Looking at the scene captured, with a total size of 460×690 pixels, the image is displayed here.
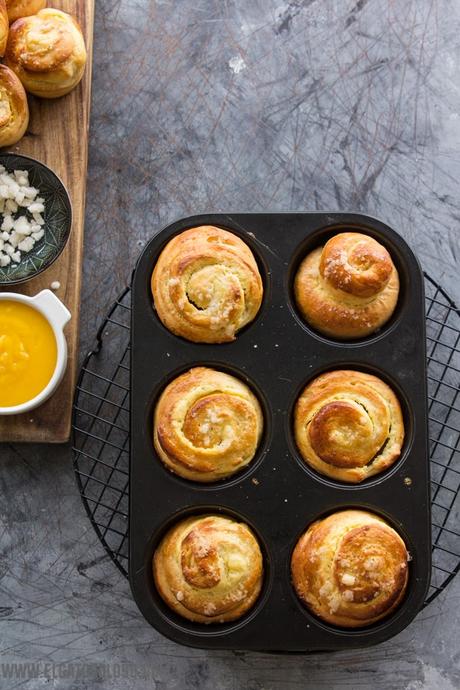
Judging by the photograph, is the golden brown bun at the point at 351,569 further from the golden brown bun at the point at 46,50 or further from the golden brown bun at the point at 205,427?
the golden brown bun at the point at 46,50

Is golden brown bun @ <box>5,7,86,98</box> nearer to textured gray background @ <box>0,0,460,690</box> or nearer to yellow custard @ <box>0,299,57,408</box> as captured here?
textured gray background @ <box>0,0,460,690</box>

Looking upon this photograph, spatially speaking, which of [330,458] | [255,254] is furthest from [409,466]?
[255,254]

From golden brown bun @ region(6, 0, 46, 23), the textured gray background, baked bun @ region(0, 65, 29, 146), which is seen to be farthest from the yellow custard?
golden brown bun @ region(6, 0, 46, 23)

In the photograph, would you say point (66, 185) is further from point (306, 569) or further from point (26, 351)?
point (306, 569)

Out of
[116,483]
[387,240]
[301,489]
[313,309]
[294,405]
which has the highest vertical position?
[387,240]

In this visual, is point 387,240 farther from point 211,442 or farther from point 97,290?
point 97,290

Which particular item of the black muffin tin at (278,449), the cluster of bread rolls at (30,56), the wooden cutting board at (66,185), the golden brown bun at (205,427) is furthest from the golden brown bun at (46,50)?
the golden brown bun at (205,427)
